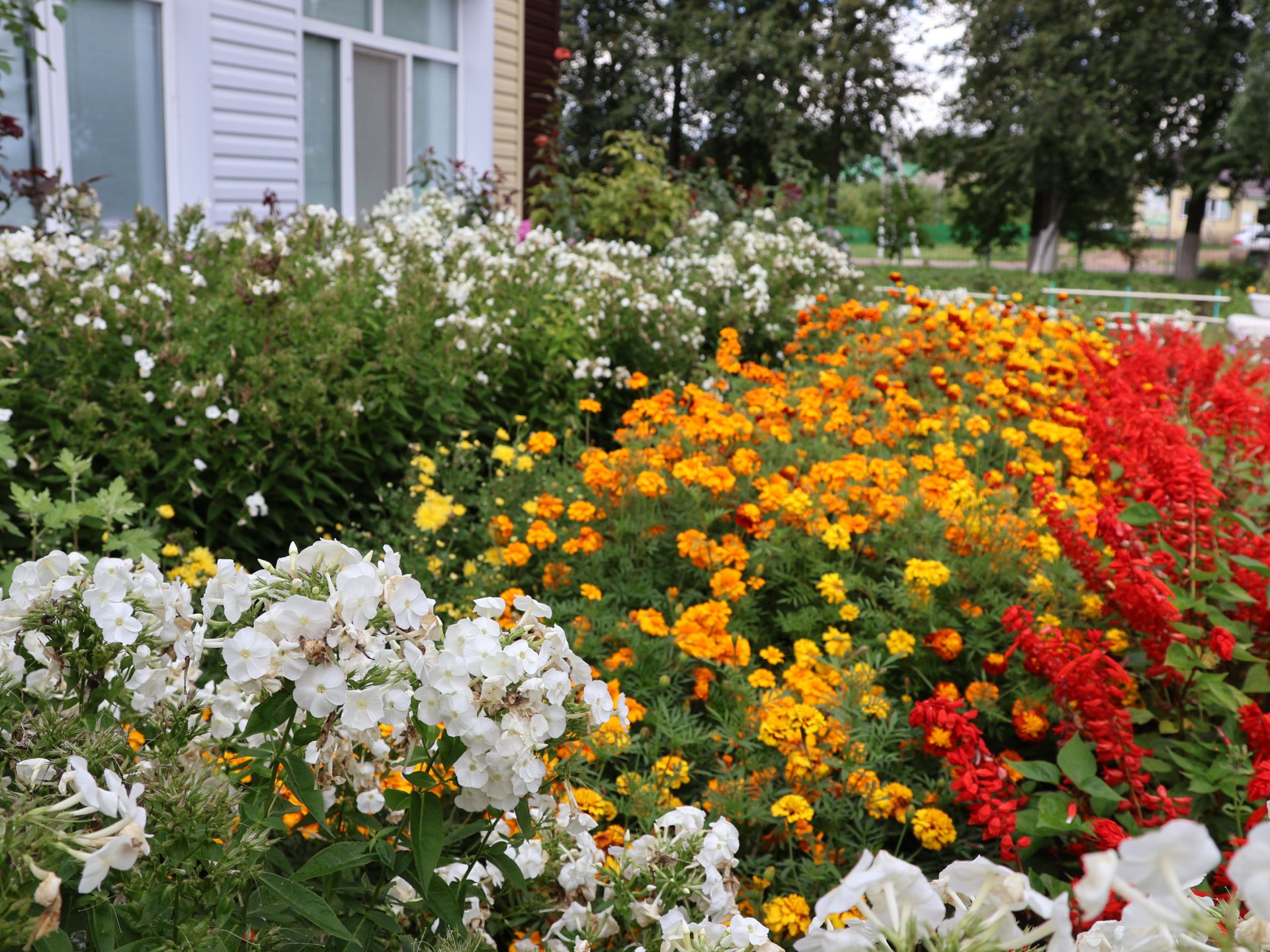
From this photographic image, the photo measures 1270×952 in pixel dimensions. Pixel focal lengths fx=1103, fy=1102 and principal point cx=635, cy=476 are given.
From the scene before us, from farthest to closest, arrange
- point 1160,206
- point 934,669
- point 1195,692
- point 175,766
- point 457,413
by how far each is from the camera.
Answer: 1. point 1160,206
2. point 457,413
3. point 934,669
4. point 1195,692
5. point 175,766

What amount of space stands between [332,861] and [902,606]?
6.21ft

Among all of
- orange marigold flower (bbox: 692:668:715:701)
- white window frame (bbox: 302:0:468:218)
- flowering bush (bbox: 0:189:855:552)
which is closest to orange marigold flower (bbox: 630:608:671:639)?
orange marigold flower (bbox: 692:668:715:701)

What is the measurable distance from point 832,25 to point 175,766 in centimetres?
2667

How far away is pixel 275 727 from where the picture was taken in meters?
1.33

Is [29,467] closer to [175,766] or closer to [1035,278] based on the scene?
[175,766]

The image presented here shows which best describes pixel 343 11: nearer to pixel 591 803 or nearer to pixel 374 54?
pixel 374 54

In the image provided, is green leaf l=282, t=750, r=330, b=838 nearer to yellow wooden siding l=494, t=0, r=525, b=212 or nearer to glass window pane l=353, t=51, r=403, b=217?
glass window pane l=353, t=51, r=403, b=217

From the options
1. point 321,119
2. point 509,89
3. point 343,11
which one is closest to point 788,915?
point 321,119

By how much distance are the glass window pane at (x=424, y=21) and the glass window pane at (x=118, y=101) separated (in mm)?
2160

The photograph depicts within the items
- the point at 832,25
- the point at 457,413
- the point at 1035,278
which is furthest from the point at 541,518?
the point at 832,25

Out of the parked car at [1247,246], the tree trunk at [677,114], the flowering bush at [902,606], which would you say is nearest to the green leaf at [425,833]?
the flowering bush at [902,606]

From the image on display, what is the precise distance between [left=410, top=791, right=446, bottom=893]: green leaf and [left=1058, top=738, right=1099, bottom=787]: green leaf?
131cm

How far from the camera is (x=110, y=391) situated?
3.54m

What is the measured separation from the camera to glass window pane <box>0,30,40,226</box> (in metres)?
5.78
